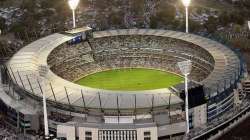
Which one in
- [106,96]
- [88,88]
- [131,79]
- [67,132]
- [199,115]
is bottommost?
[131,79]

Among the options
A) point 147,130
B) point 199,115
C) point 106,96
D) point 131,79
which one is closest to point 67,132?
point 106,96

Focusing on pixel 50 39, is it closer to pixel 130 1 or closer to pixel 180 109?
pixel 180 109

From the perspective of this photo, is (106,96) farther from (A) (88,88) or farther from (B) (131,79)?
(B) (131,79)

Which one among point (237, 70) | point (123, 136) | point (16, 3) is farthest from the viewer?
point (16, 3)

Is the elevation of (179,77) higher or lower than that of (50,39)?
lower

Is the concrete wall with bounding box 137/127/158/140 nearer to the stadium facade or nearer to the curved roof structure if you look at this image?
the stadium facade

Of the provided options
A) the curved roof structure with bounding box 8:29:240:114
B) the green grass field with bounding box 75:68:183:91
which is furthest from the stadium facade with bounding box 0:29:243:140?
the green grass field with bounding box 75:68:183:91

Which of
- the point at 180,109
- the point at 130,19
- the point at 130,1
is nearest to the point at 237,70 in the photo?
the point at 180,109
